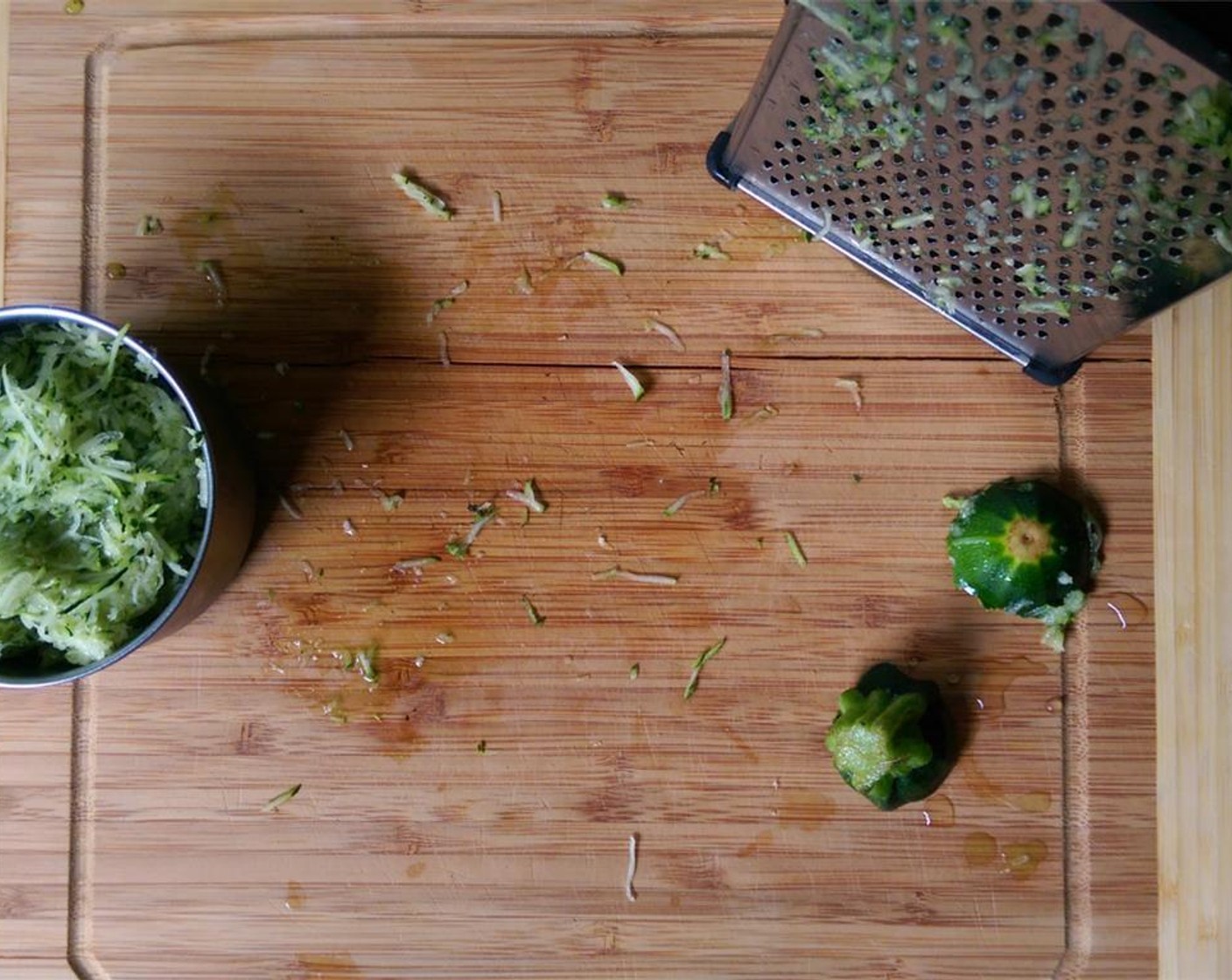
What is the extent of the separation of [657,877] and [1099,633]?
77 cm

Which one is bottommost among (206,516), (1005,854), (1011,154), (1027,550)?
(1005,854)

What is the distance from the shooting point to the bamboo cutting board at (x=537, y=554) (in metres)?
1.62

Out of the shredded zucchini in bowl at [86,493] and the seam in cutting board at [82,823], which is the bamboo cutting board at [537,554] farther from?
the shredded zucchini in bowl at [86,493]

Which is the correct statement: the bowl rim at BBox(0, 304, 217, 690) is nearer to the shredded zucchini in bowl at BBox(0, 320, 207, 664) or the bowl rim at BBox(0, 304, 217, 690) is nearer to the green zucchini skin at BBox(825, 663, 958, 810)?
the shredded zucchini in bowl at BBox(0, 320, 207, 664)

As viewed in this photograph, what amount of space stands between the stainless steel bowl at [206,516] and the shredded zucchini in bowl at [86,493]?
17 millimetres

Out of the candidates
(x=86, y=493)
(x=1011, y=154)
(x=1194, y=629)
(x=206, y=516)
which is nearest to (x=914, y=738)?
(x=1194, y=629)

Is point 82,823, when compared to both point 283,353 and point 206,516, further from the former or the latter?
point 283,353

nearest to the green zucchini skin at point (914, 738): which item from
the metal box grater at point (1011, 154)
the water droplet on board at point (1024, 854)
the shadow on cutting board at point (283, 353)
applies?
the water droplet on board at point (1024, 854)

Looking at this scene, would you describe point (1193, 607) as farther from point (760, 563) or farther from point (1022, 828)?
point (760, 563)

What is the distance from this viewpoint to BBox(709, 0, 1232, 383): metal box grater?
1.05m

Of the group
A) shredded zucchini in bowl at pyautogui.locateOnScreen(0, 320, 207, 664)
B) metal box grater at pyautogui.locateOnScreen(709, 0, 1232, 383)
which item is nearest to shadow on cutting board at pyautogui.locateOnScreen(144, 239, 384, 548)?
shredded zucchini in bowl at pyautogui.locateOnScreen(0, 320, 207, 664)

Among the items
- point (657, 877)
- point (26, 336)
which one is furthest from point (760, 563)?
point (26, 336)

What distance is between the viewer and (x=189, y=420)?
1413 mm

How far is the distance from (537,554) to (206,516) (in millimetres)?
484
